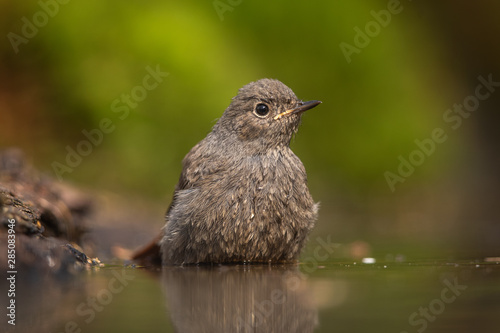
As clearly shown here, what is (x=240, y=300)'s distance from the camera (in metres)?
3.75

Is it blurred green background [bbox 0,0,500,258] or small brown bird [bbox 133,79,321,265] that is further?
blurred green background [bbox 0,0,500,258]

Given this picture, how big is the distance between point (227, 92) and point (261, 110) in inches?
198

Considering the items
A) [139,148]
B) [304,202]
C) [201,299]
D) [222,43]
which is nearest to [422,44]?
[222,43]

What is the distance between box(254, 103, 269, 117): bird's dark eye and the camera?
21.0ft

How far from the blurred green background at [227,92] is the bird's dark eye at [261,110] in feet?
11.3

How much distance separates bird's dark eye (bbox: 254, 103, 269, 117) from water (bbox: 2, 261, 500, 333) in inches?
60.2

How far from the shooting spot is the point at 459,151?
13188mm

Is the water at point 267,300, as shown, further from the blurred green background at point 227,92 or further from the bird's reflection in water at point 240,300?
the blurred green background at point 227,92

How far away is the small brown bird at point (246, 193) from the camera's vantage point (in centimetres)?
563

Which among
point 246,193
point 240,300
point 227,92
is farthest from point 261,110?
point 227,92

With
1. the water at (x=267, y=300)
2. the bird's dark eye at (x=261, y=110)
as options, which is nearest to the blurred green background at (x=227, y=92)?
the bird's dark eye at (x=261, y=110)

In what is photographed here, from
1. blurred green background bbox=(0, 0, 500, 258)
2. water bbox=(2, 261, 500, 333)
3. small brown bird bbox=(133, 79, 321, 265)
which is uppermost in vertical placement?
blurred green background bbox=(0, 0, 500, 258)

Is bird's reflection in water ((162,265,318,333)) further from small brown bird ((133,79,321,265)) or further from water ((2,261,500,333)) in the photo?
small brown bird ((133,79,321,265))

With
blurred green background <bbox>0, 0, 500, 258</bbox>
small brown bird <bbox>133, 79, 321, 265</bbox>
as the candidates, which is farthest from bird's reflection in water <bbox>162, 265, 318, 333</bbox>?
blurred green background <bbox>0, 0, 500, 258</bbox>
